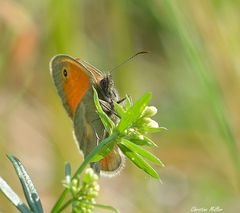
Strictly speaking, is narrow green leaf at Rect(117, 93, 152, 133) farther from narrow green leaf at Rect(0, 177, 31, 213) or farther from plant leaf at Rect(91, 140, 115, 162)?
narrow green leaf at Rect(0, 177, 31, 213)

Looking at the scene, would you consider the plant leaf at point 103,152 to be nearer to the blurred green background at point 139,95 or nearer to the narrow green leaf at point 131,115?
the narrow green leaf at point 131,115

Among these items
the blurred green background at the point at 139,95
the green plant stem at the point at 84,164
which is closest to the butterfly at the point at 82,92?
the green plant stem at the point at 84,164

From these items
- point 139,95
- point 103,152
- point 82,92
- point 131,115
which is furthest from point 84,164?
point 139,95

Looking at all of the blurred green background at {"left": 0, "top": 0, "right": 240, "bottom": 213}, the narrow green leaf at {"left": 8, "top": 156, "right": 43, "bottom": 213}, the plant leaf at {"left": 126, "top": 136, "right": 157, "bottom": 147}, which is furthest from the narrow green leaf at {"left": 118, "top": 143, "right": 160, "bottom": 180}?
the blurred green background at {"left": 0, "top": 0, "right": 240, "bottom": 213}

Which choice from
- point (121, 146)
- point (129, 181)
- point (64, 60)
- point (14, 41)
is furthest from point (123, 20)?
point (121, 146)

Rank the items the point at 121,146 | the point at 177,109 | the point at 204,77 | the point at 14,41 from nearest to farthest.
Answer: the point at 121,146
the point at 204,77
the point at 14,41
the point at 177,109

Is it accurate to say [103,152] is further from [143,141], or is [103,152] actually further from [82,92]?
[82,92]

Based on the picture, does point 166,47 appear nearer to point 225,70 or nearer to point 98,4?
point 98,4

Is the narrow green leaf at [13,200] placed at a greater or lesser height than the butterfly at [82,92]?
lesser
